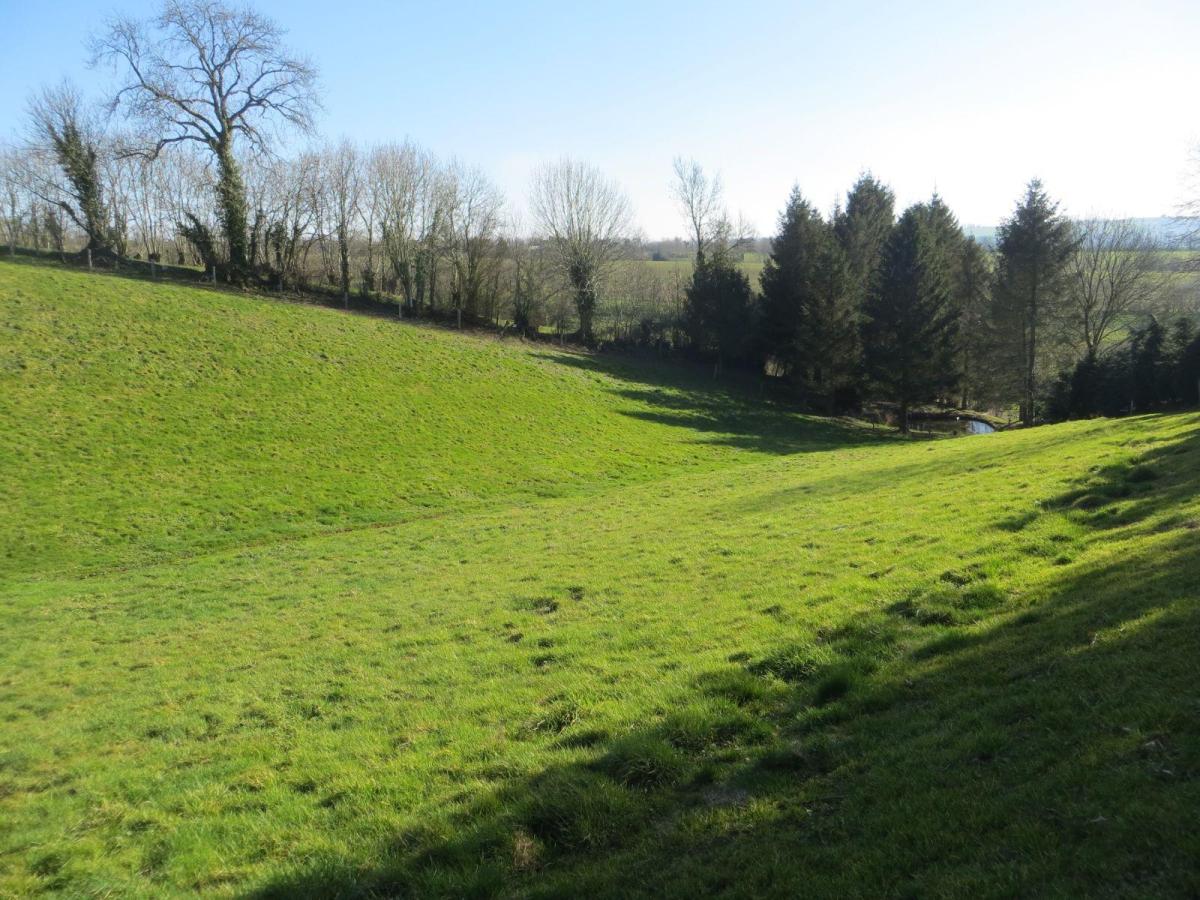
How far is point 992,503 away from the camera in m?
13.2

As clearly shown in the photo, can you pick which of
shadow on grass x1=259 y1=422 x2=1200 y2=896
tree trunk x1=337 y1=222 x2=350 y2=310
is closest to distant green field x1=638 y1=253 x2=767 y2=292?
tree trunk x1=337 y1=222 x2=350 y2=310

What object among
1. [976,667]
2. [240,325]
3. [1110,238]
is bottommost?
[976,667]

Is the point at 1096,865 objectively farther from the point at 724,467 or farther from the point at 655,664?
the point at 724,467

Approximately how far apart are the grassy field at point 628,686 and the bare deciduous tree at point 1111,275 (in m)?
38.5

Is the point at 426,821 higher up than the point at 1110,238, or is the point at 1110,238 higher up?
the point at 1110,238

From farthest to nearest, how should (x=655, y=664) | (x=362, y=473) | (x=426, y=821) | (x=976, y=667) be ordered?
(x=362, y=473) → (x=655, y=664) → (x=976, y=667) → (x=426, y=821)

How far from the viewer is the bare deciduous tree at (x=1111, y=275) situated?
53.1 m

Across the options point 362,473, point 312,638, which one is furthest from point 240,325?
point 312,638

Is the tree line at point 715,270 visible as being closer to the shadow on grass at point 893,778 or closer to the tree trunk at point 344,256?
the tree trunk at point 344,256

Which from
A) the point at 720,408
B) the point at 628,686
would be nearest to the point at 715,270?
the point at 720,408

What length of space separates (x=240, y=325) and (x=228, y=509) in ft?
66.3

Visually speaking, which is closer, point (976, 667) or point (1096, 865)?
point (1096, 865)

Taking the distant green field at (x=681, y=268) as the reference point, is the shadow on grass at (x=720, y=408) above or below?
below

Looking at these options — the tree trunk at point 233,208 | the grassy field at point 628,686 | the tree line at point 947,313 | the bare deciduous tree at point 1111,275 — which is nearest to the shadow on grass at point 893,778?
the grassy field at point 628,686
